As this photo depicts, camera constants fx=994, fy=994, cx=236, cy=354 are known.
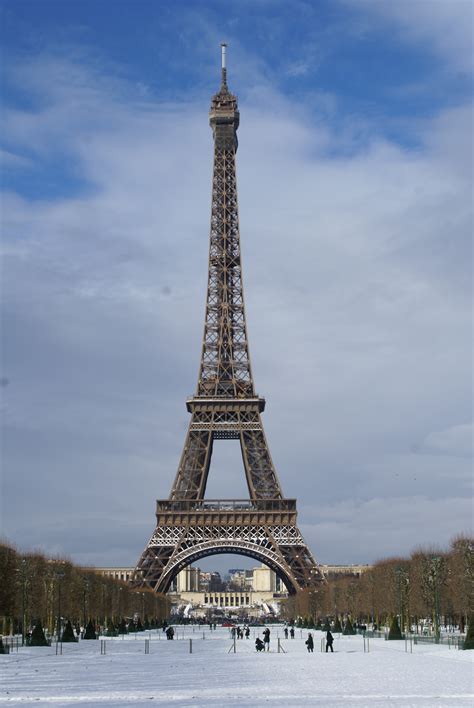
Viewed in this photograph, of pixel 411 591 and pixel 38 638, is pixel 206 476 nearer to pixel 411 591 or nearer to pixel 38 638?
pixel 411 591

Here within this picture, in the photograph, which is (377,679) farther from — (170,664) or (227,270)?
(227,270)

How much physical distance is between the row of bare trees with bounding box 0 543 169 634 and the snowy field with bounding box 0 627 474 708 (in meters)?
14.6

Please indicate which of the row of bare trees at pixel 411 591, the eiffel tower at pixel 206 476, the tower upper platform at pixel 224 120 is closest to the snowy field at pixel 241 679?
the row of bare trees at pixel 411 591

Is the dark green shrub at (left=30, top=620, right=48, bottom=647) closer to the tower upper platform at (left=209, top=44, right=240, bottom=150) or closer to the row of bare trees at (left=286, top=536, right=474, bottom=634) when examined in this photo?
the row of bare trees at (left=286, top=536, right=474, bottom=634)

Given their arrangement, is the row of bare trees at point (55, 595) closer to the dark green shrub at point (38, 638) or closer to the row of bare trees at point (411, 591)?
the dark green shrub at point (38, 638)

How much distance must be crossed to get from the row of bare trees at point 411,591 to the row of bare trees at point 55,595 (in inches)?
734

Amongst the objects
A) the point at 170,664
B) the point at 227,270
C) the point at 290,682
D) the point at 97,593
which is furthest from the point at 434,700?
the point at 227,270

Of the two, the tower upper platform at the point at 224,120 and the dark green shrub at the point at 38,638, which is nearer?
the dark green shrub at the point at 38,638

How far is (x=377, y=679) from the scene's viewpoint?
33.6 meters

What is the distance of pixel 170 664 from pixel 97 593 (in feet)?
157

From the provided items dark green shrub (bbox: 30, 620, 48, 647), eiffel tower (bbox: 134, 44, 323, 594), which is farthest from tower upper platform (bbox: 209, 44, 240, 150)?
dark green shrub (bbox: 30, 620, 48, 647)

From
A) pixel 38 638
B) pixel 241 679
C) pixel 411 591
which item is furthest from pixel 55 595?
pixel 241 679

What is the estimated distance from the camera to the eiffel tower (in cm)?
10338

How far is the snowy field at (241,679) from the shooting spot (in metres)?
26.0
